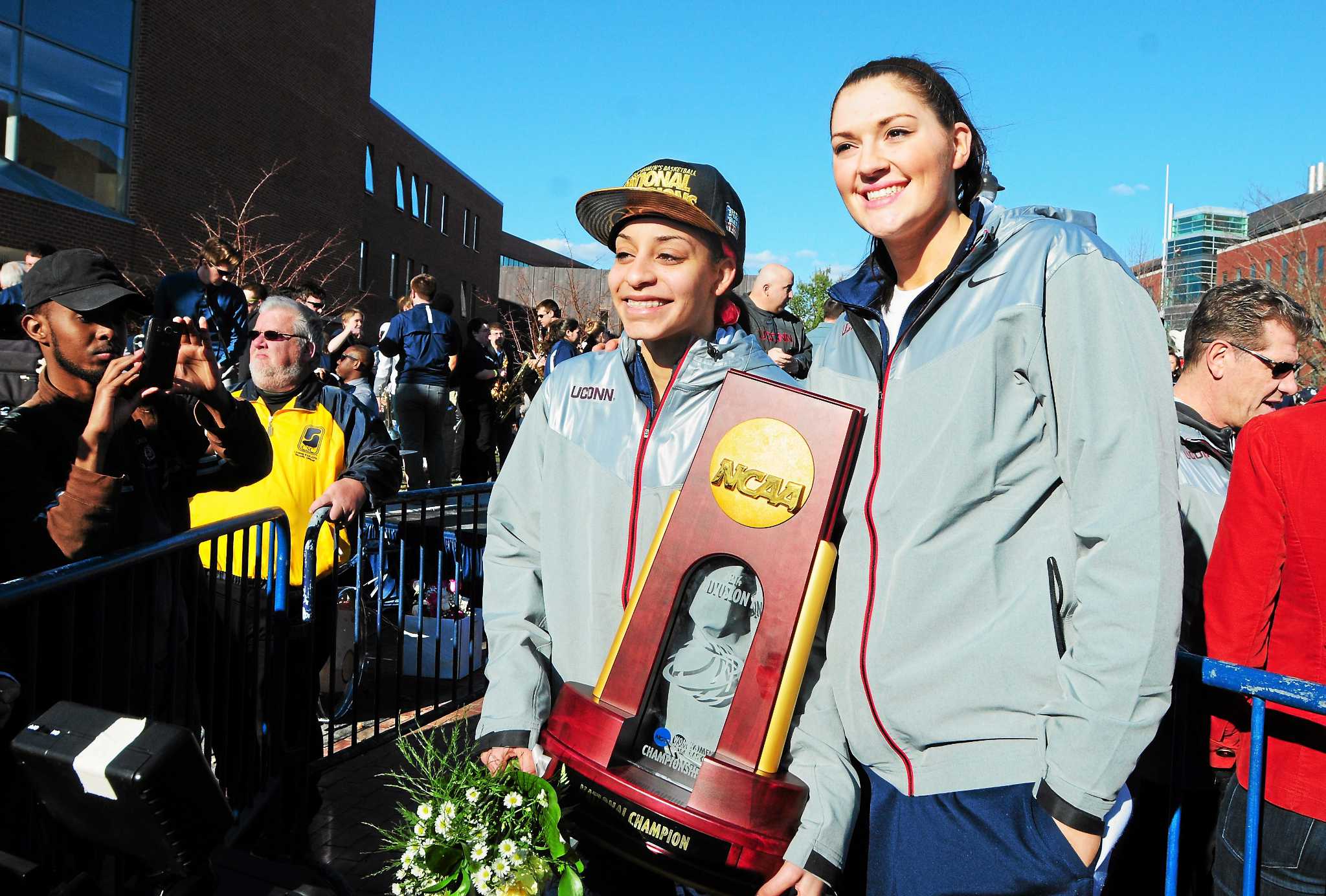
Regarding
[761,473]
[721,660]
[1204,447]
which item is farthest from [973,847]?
[1204,447]

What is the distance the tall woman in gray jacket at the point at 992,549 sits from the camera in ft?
5.01

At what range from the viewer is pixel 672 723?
193 centimetres

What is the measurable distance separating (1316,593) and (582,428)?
5.77 ft

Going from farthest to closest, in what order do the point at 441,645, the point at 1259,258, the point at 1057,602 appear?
the point at 1259,258 < the point at 441,645 < the point at 1057,602

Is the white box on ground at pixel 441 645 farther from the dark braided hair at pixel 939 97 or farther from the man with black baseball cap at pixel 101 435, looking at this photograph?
the dark braided hair at pixel 939 97

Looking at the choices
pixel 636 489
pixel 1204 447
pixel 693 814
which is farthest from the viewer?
pixel 1204 447

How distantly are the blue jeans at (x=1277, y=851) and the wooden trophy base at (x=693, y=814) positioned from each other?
1.32 meters

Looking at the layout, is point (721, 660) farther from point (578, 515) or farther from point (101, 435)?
point (101, 435)

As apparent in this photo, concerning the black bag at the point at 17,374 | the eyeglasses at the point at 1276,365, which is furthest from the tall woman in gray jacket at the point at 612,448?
the black bag at the point at 17,374

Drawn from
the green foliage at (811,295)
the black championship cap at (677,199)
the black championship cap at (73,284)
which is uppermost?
the green foliage at (811,295)

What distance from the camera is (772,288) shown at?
748 cm

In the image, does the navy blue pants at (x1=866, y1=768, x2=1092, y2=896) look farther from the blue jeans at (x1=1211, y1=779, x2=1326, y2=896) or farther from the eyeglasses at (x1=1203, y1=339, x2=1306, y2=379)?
the eyeglasses at (x1=1203, y1=339, x2=1306, y2=379)

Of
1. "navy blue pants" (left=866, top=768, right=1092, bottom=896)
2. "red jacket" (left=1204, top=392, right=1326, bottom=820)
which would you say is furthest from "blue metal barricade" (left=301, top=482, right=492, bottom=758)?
"red jacket" (left=1204, top=392, right=1326, bottom=820)

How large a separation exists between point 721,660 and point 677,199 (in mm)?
1031
